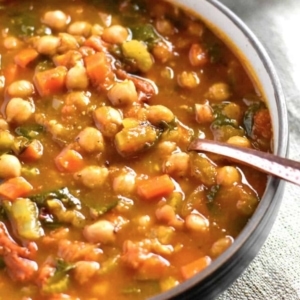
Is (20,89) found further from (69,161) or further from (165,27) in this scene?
(165,27)

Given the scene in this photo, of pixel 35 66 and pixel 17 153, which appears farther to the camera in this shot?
pixel 35 66

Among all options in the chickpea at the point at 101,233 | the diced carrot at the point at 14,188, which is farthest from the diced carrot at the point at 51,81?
the chickpea at the point at 101,233

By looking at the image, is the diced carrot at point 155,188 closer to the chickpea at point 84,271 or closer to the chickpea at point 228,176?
the chickpea at point 228,176

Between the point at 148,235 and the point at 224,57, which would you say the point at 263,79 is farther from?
the point at 148,235

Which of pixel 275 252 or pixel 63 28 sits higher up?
pixel 63 28

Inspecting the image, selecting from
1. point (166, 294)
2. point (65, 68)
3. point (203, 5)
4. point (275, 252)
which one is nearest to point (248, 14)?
point (203, 5)

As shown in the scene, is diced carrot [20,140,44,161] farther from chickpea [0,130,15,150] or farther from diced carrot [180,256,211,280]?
diced carrot [180,256,211,280]
